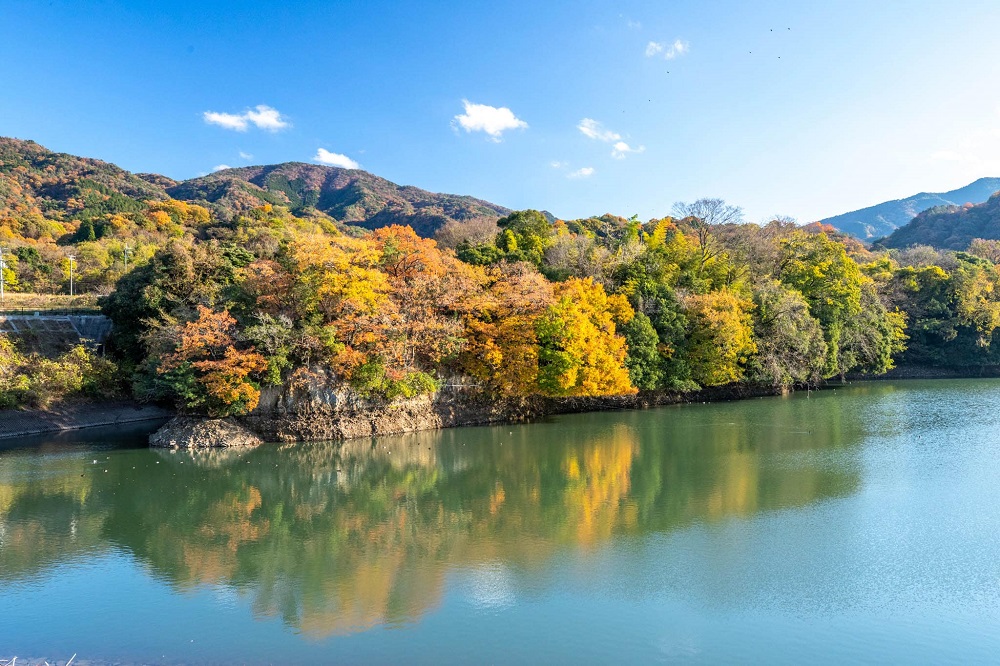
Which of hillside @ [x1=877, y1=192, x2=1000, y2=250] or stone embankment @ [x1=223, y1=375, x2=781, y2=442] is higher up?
hillside @ [x1=877, y1=192, x2=1000, y2=250]

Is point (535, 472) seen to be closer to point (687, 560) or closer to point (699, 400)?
point (687, 560)

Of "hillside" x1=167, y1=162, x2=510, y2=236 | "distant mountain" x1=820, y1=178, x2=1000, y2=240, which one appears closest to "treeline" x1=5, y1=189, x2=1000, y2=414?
"hillside" x1=167, y1=162, x2=510, y2=236

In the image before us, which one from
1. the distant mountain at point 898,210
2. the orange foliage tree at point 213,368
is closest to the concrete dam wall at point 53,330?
the orange foliage tree at point 213,368

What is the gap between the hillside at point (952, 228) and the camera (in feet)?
261

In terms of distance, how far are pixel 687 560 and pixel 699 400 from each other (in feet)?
78.2

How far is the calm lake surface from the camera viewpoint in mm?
8594

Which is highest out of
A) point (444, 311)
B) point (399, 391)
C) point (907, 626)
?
point (444, 311)

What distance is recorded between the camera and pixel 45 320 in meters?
31.0

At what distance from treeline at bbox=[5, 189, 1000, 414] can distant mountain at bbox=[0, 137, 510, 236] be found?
3323cm

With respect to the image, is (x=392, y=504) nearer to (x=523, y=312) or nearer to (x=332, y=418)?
(x=332, y=418)

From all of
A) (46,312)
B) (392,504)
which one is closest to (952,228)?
(392,504)

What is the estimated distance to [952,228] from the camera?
84250 mm

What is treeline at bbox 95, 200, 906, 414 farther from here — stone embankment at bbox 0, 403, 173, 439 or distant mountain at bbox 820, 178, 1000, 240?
distant mountain at bbox 820, 178, 1000, 240

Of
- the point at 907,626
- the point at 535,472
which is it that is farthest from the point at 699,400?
the point at 907,626
